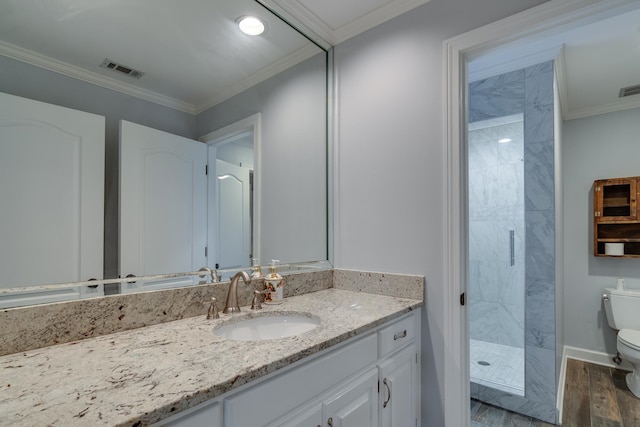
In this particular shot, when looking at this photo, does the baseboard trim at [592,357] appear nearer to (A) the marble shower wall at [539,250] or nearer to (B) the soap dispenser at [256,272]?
(A) the marble shower wall at [539,250]

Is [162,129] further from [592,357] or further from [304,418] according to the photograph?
[592,357]

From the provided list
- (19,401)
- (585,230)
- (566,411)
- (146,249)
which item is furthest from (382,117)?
(585,230)

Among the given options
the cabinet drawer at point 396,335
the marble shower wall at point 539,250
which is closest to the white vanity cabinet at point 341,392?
the cabinet drawer at point 396,335

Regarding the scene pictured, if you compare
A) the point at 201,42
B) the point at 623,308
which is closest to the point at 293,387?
the point at 201,42

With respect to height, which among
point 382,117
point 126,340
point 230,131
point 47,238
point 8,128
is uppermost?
point 382,117

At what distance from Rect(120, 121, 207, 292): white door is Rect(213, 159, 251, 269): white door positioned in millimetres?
91

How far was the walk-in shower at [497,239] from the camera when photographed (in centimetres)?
317

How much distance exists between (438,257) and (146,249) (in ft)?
3.97

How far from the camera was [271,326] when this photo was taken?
129 centimetres

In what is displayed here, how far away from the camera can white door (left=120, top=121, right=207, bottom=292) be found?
3.64 ft

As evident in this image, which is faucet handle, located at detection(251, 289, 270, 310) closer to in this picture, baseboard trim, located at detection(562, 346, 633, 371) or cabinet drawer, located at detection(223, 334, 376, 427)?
cabinet drawer, located at detection(223, 334, 376, 427)

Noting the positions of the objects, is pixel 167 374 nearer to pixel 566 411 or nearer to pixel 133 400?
pixel 133 400

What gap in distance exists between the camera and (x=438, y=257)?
57.2 inches

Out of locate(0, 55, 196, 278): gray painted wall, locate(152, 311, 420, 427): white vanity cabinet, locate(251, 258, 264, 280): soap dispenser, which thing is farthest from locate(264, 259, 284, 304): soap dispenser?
locate(0, 55, 196, 278): gray painted wall
